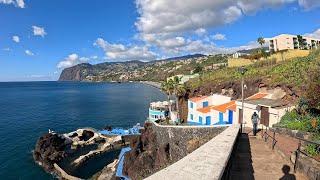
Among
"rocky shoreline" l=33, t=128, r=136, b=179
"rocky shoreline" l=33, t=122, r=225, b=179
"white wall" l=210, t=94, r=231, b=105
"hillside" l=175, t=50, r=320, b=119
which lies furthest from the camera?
"white wall" l=210, t=94, r=231, b=105

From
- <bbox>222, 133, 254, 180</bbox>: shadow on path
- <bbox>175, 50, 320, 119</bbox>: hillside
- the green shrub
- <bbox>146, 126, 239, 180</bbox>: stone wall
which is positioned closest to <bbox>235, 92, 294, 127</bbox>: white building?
<bbox>175, 50, 320, 119</bbox>: hillside

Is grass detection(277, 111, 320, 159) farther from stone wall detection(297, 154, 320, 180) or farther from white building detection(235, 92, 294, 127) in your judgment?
white building detection(235, 92, 294, 127)

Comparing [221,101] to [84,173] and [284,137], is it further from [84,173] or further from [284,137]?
[284,137]

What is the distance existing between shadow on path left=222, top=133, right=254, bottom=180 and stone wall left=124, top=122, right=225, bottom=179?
16.8 ft

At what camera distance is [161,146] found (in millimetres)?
33062

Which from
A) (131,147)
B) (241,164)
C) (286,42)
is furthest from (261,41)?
(241,164)

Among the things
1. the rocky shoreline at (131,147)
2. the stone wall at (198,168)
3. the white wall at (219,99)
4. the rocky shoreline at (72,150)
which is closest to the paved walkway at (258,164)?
the stone wall at (198,168)

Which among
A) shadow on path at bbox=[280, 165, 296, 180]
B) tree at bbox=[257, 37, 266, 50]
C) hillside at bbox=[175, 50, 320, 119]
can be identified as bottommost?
shadow on path at bbox=[280, 165, 296, 180]

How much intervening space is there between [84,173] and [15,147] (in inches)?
851

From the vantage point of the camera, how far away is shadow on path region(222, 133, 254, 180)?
32.7 ft

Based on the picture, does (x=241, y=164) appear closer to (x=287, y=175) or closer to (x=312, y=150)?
(x=287, y=175)

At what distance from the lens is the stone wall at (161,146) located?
73.7 ft

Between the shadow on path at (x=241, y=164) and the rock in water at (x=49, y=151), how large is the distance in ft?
131

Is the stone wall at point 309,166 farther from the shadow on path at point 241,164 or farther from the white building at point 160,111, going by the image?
the white building at point 160,111
